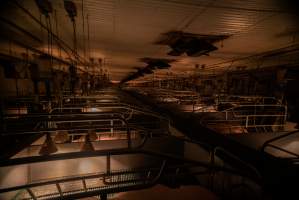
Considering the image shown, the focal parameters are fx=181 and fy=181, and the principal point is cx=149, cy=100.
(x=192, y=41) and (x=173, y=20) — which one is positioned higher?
(x=173, y=20)

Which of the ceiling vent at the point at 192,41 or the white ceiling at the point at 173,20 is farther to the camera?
the ceiling vent at the point at 192,41

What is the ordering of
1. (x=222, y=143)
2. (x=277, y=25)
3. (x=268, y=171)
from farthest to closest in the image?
(x=277, y=25)
(x=222, y=143)
(x=268, y=171)

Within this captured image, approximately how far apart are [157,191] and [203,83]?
14.1 metres

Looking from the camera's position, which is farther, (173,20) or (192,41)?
(192,41)

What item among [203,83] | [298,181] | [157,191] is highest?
[203,83]

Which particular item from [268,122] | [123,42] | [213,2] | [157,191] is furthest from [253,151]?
[268,122]

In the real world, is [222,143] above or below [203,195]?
above

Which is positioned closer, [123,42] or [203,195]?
[203,195]

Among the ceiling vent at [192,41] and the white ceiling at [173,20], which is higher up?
the white ceiling at [173,20]

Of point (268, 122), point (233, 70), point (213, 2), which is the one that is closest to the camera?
point (213, 2)

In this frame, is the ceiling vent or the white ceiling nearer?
the white ceiling

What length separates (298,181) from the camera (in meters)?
2.32

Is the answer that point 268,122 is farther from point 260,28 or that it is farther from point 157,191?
point 157,191

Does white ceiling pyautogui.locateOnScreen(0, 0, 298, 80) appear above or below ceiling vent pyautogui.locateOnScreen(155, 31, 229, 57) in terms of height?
above
